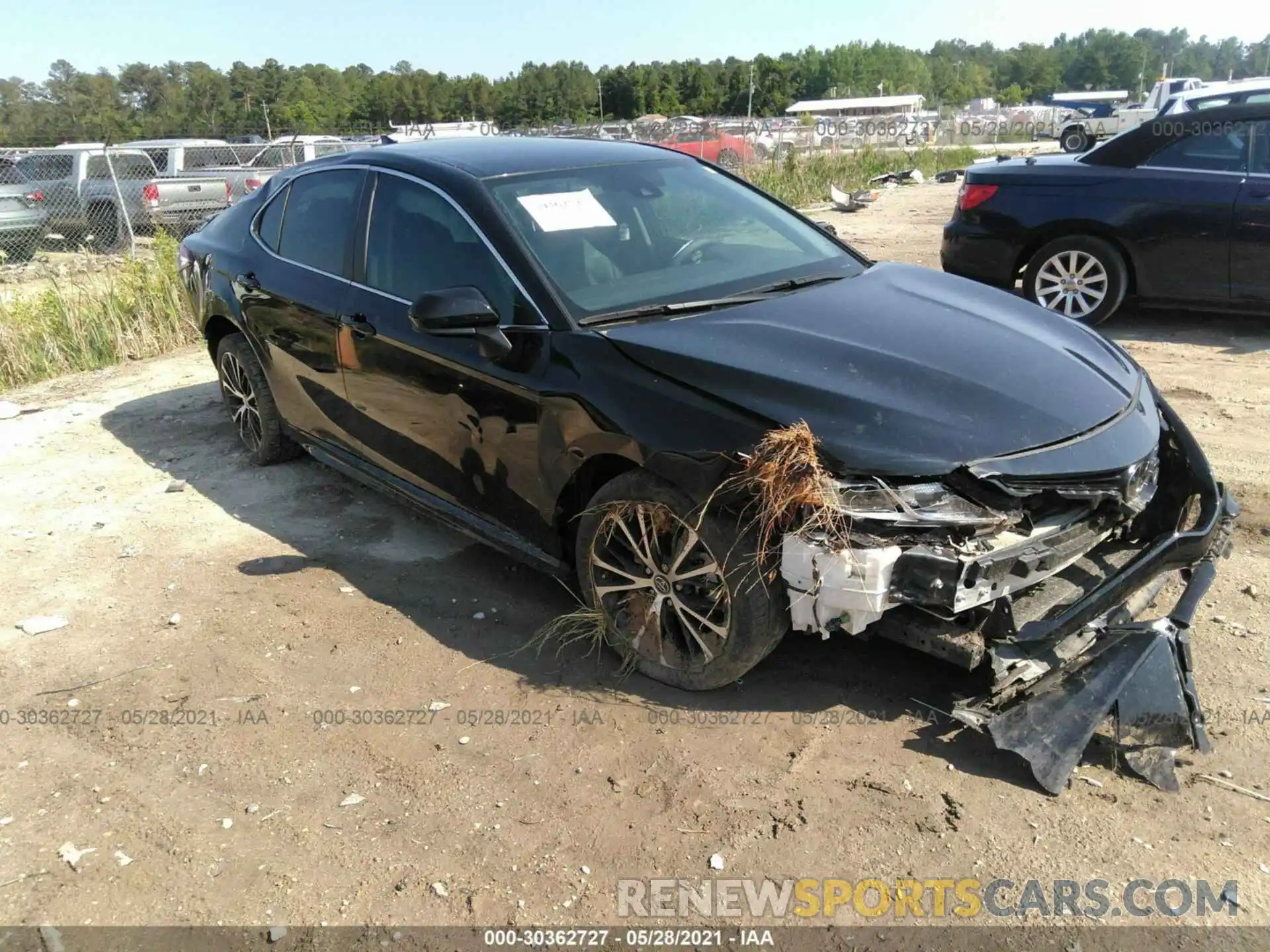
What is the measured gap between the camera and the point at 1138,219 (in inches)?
281

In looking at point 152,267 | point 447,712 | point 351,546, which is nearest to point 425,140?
point 351,546

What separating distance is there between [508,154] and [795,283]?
145 centimetres

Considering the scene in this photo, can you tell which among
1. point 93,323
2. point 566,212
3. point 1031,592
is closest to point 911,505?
point 1031,592

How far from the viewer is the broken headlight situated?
272 cm

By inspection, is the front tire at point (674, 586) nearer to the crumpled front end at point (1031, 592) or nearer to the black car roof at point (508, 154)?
the crumpled front end at point (1031, 592)

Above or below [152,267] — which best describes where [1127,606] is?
below

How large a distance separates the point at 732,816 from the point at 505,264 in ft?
7.02

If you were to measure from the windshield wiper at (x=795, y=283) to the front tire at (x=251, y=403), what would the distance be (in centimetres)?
307

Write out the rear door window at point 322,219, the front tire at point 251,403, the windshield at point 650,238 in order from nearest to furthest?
1. the windshield at point 650,238
2. the rear door window at point 322,219
3. the front tire at point 251,403

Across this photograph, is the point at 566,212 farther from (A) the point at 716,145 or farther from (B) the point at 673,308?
(A) the point at 716,145

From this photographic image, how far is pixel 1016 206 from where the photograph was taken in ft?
24.8

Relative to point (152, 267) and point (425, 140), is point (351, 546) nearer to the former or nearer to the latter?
point (425, 140)

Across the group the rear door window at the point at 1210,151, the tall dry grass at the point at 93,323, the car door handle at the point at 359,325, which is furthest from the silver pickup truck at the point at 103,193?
the rear door window at the point at 1210,151

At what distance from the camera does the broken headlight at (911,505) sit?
272cm
